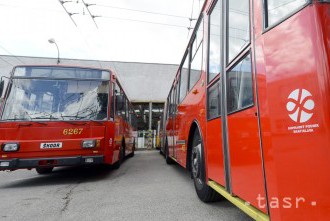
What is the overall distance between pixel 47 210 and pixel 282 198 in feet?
10.3

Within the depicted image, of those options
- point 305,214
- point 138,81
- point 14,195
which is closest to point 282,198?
point 305,214

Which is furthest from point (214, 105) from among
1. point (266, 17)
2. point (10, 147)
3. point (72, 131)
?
point (10, 147)

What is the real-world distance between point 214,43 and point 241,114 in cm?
130

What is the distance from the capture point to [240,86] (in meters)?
2.46

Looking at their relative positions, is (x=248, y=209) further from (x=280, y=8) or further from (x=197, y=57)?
(x=197, y=57)

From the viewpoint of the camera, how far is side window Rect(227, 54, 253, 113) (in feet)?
7.35

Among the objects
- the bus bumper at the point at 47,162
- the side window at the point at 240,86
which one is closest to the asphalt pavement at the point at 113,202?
the bus bumper at the point at 47,162

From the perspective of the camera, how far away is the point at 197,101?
4.07 metres

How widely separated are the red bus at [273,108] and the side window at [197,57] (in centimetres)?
90

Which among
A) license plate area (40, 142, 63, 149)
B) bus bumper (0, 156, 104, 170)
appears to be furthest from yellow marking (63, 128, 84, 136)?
bus bumper (0, 156, 104, 170)

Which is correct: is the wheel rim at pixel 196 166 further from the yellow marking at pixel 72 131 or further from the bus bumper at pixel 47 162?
the yellow marking at pixel 72 131

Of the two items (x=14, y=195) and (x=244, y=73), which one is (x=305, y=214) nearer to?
(x=244, y=73)

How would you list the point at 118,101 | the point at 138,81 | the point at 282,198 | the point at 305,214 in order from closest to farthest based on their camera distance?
the point at 305,214, the point at 282,198, the point at 118,101, the point at 138,81

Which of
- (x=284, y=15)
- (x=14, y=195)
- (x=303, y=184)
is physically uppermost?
(x=284, y=15)
